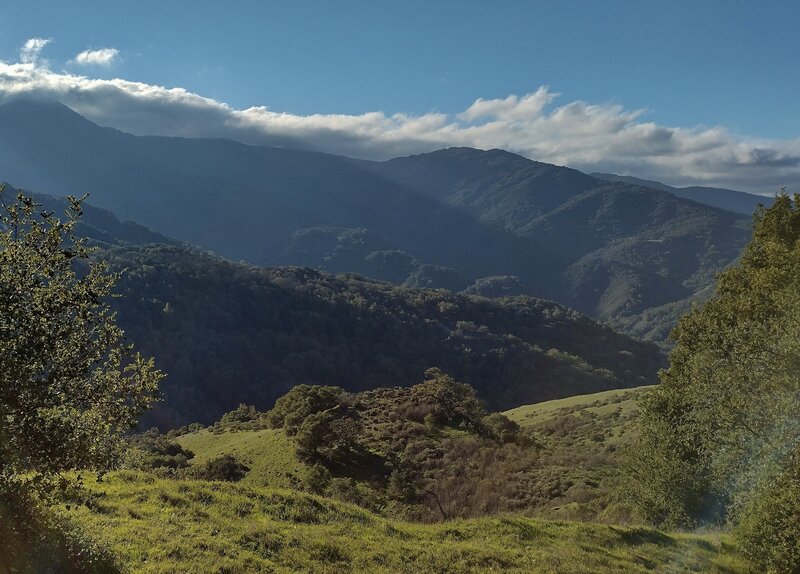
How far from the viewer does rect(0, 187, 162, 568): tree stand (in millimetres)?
9602

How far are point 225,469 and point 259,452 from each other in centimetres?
568

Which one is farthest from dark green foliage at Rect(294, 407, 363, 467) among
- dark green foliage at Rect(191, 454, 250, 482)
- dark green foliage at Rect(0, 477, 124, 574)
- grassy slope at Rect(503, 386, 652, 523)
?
dark green foliage at Rect(0, 477, 124, 574)

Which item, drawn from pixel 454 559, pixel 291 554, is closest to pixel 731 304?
pixel 454 559

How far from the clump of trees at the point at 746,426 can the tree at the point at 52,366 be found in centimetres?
1910

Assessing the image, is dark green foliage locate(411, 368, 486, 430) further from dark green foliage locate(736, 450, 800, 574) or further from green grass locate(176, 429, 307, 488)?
dark green foliage locate(736, 450, 800, 574)

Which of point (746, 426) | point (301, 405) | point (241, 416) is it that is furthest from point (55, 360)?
point (241, 416)

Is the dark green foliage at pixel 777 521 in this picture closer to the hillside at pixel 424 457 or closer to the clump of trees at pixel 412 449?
the hillside at pixel 424 457

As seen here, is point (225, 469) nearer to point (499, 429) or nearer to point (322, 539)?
point (499, 429)

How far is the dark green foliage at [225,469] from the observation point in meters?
43.1

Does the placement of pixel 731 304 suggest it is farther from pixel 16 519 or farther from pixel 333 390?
pixel 333 390

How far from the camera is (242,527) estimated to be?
16594 millimetres

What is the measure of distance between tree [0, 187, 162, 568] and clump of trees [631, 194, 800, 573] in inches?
752

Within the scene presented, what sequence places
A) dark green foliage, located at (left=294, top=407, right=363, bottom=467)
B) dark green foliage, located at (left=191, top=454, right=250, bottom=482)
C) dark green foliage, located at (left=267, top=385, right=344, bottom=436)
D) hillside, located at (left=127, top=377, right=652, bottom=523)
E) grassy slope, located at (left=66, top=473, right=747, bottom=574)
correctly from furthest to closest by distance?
dark green foliage, located at (left=267, top=385, right=344, bottom=436), dark green foliage, located at (left=294, top=407, right=363, bottom=467), dark green foliage, located at (left=191, top=454, right=250, bottom=482), hillside, located at (left=127, top=377, right=652, bottom=523), grassy slope, located at (left=66, top=473, right=747, bottom=574)

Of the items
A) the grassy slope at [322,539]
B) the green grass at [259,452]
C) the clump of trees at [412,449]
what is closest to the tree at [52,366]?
the grassy slope at [322,539]
